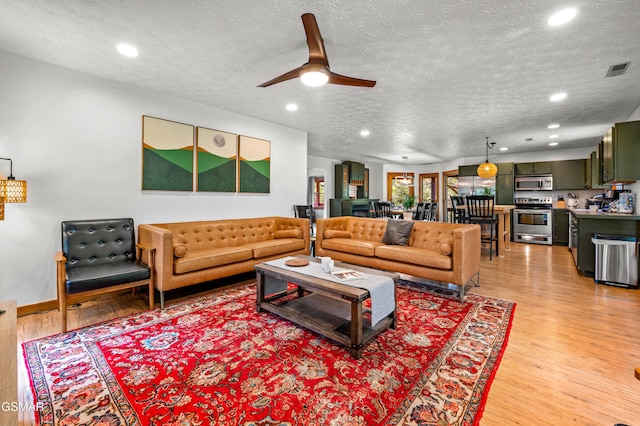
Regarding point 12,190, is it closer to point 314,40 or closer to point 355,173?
point 314,40

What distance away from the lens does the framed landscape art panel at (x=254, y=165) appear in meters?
4.82

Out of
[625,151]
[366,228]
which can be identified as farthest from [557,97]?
[366,228]

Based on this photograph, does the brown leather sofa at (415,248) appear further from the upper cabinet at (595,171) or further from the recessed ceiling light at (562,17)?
the upper cabinet at (595,171)

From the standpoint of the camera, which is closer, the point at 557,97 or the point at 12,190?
the point at 12,190

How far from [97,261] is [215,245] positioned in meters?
1.36

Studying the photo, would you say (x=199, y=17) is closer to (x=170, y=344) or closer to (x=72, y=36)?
(x=72, y=36)

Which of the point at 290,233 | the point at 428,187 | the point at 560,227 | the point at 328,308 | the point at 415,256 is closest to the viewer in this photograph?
the point at 328,308

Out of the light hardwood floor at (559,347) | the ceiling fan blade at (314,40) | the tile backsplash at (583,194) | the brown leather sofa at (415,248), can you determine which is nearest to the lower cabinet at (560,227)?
the tile backsplash at (583,194)

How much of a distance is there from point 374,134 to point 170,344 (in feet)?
17.9

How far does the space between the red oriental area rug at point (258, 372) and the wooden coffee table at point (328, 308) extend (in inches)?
4.6

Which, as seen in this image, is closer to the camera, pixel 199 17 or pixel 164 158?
pixel 199 17

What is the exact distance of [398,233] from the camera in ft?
13.5

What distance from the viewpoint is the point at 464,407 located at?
5.22ft

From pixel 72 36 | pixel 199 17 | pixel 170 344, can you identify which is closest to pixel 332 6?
pixel 199 17
